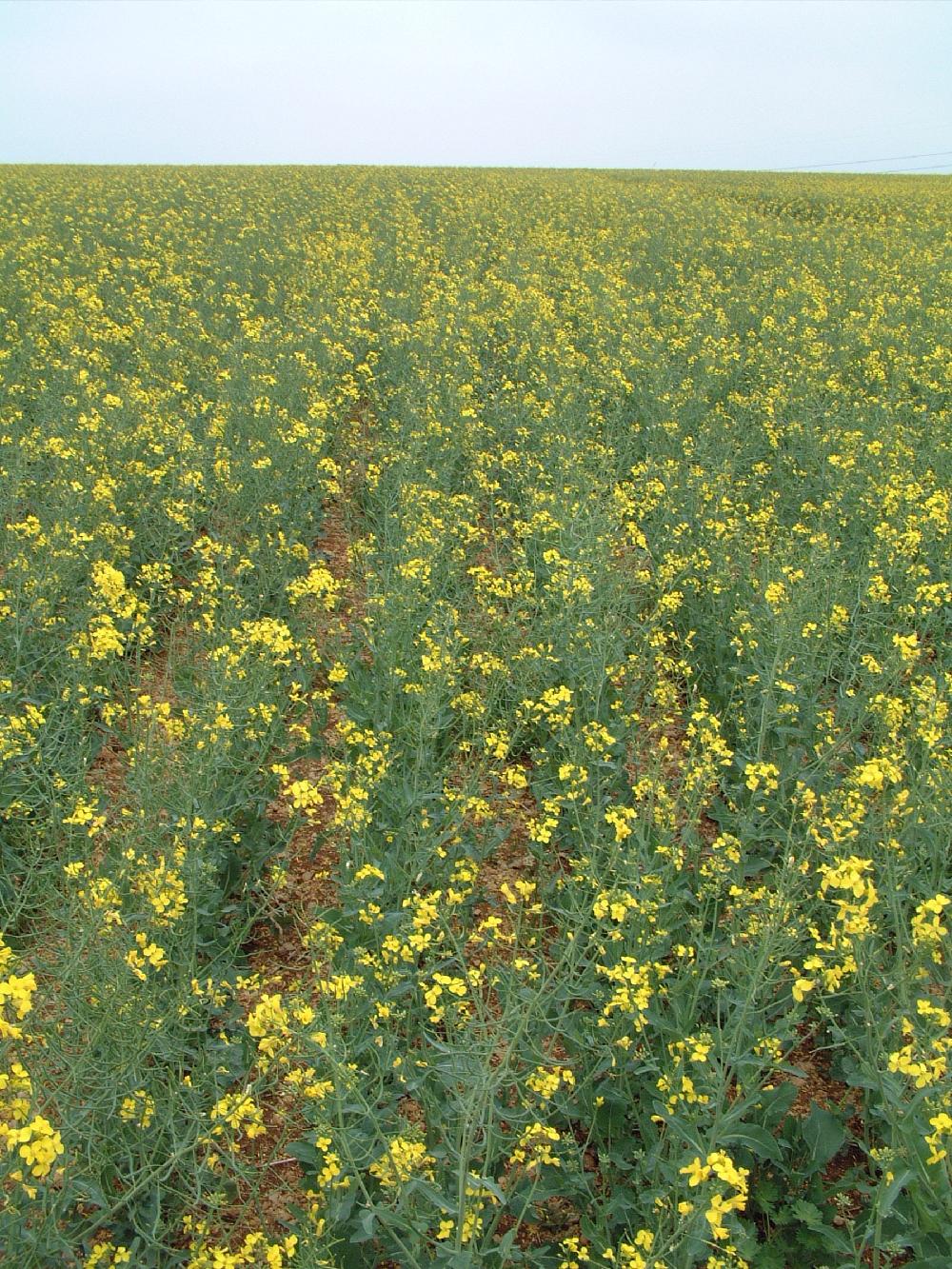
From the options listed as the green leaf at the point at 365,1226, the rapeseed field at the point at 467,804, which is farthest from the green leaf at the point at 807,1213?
the green leaf at the point at 365,1226

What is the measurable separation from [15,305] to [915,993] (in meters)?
12.1

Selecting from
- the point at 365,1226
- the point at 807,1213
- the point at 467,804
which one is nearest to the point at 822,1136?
the point at 807,1213

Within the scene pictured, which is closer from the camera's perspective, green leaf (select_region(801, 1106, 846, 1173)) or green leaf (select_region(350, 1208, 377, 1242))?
green leaf (select_region(350, 1208, 377, 1242))

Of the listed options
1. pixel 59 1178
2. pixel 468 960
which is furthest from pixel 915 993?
pixel 59 1178

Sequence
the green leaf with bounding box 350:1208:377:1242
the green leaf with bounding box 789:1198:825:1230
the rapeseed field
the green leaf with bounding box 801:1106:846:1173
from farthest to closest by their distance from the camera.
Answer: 1. the green leaf with bounding box 801:1106:846:1173
2. the green leaf with bounding box 789:1198:825:1230
3. the rapeseed field
4. the green leaf with bounding box 350:1208:377:1242

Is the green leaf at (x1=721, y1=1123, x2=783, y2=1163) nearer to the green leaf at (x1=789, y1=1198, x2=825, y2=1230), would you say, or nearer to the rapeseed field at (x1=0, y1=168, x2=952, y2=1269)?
the rapeseed field at (x1=0, y1=168, x2=952, y2=1269)

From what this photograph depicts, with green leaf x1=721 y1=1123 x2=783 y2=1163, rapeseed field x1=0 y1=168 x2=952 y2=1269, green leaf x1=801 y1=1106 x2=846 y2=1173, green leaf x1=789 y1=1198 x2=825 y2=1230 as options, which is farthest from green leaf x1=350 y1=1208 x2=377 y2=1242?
green leaf x1=801 y1=1106 x2=846 y2=1173

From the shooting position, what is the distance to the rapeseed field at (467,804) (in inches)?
103

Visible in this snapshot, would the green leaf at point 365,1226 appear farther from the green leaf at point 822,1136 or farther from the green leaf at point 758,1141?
the green leaf at point 822,1136

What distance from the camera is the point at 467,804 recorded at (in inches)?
148

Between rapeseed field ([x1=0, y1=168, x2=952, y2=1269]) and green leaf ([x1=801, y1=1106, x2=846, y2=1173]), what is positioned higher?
rapeseed field ([x1=0, y1=168, x2=952, y2=1269])

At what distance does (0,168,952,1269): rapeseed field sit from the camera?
2.61 m

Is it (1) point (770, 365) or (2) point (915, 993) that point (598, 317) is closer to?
(1) point (770, 365)

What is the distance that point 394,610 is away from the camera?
16.7 feet
